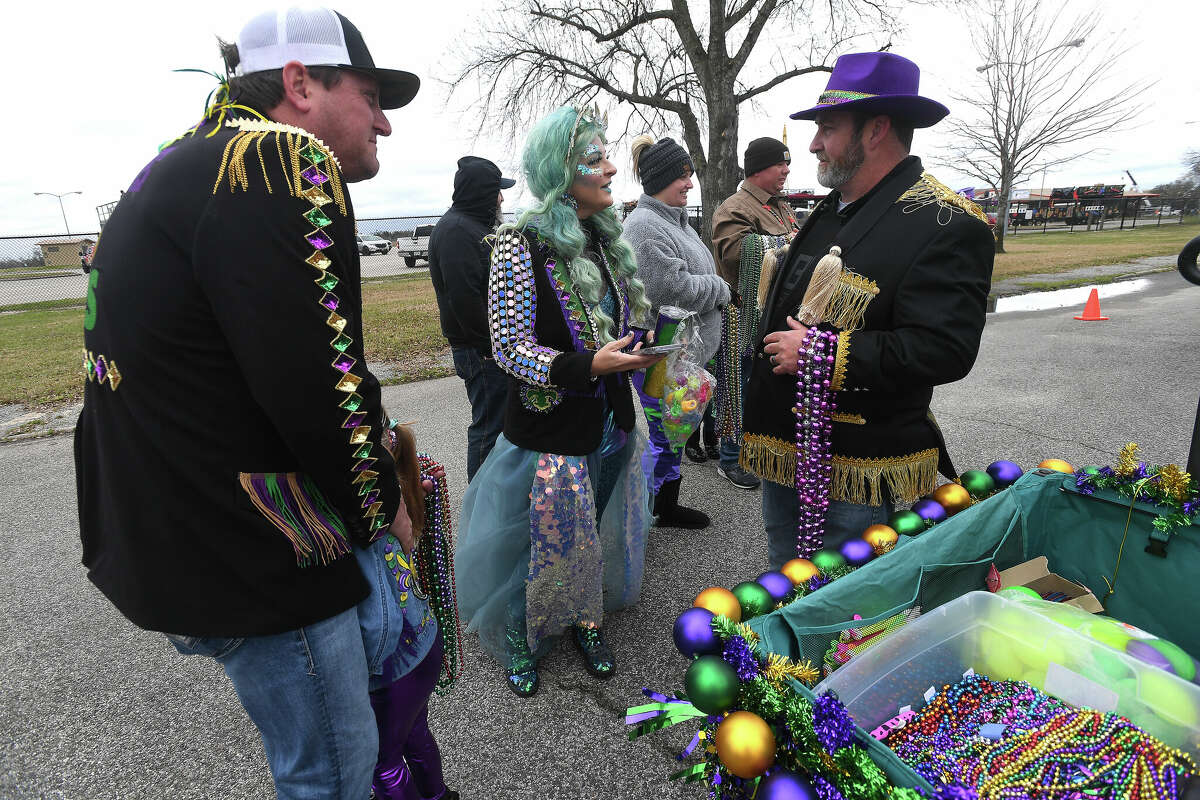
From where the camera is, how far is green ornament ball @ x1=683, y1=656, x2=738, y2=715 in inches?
39.7

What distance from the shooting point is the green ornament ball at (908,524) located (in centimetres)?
159

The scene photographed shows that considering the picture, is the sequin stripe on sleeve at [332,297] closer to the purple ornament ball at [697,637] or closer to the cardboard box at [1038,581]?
the purple ornament ball at [697,637]

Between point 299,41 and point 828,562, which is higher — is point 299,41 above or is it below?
above

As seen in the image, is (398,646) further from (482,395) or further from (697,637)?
(482,395)

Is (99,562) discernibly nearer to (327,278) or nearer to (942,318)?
(327,278)

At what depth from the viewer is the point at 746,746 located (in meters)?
0.94

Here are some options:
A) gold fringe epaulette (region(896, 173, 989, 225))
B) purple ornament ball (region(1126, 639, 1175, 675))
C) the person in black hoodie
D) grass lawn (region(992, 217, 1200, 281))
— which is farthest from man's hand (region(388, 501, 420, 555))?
grass lawn (region(992, 217, 1200, 281))

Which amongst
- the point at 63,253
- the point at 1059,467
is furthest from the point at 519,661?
the point at 63,253

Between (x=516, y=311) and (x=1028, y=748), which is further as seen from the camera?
(x=516, y=311)

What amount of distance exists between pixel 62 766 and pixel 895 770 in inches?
108

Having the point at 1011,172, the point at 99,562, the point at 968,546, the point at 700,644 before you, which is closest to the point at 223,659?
the point at 99,562

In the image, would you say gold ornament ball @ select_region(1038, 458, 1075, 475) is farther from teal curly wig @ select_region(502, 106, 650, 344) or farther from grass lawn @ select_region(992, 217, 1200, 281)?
grass lawn @ select_region(992, 217, 1200, 281)

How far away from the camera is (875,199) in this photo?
6.12ft

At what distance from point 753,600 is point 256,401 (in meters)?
1.04
